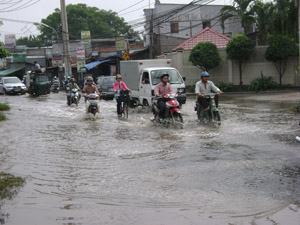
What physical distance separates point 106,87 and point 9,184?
25.7 meters

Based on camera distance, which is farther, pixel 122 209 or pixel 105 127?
pixel 105 127

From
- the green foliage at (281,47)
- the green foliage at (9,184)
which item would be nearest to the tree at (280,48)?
the green foliage at (281,47)

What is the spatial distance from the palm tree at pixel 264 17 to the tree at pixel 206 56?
394 centimetres

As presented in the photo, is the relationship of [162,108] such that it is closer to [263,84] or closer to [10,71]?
[263,84]

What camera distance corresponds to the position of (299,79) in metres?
33.6

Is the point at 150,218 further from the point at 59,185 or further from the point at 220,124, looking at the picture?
the point at 220,124

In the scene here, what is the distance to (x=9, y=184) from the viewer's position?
8.17 metres

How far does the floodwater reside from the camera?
21.6 feet

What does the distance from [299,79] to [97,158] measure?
82.6 feet

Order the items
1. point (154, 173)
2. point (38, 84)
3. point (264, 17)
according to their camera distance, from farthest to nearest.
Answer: point (38, 84) → point (264, 17) → point (154, 173)

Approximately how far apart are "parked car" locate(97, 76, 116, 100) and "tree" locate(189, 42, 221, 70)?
5.35m

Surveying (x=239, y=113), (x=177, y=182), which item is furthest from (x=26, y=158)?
(x=239, y=113)

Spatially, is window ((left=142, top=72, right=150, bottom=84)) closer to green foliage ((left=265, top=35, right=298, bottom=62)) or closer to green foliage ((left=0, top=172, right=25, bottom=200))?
green foliage ((left=265, top=35, right=298, bottom=62))

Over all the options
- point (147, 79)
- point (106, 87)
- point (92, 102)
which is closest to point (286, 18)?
point (106, 87)
